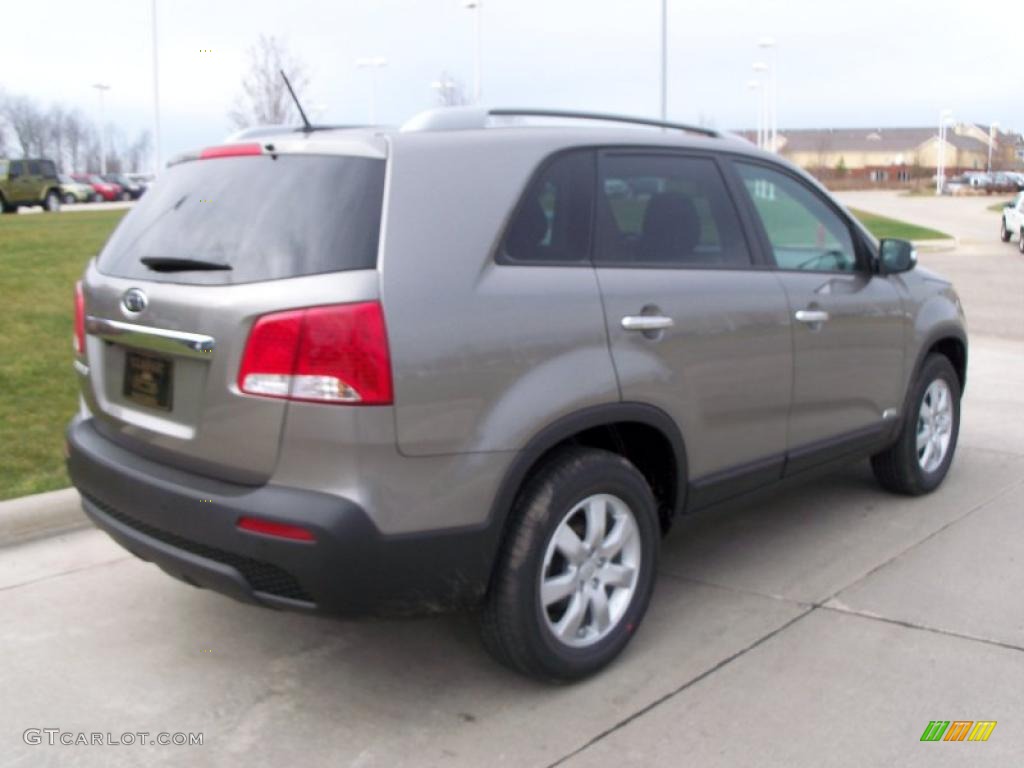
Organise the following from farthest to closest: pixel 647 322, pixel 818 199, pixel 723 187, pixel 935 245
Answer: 1. pixel 935 245
2. pixel 818 199
3. pixel 723 187
4. pixel 647 322

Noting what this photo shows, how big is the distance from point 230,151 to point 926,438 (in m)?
3.86

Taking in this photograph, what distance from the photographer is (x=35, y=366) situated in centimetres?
740

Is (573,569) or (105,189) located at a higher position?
(105,189)

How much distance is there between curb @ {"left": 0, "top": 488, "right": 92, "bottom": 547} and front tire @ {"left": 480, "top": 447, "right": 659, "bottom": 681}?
8.39 feet

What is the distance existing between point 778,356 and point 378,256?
1921 millimetres

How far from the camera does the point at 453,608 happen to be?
322 cm

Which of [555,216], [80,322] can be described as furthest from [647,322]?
[80,322]

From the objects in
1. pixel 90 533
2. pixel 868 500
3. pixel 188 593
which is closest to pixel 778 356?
pixel 868 500

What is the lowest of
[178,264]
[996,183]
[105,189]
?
[178,264]

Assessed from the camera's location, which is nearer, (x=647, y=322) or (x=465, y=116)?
(x=465, y=116)

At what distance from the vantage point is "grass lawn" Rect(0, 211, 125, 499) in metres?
5.75

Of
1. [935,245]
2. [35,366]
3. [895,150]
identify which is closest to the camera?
[35,366]

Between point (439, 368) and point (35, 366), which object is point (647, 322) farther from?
point (35, 366)

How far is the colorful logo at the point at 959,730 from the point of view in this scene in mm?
3217
